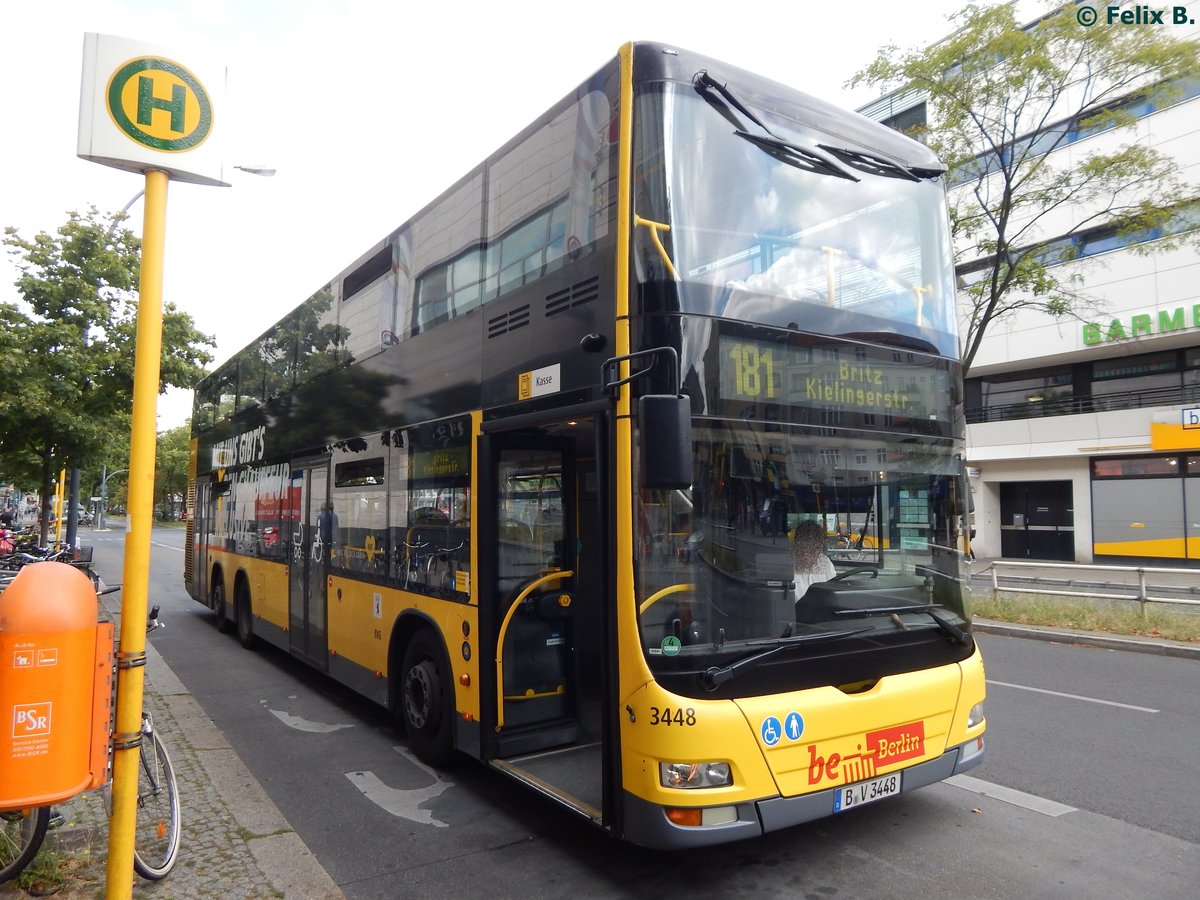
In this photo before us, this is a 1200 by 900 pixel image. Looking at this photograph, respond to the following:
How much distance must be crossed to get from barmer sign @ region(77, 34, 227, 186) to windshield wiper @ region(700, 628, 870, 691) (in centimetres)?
312

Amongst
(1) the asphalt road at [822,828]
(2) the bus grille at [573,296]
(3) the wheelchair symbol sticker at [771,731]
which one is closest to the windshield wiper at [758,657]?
(3) the wheelchair symbol sticker at [771,731]

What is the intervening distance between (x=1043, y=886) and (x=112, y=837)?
4259 mm

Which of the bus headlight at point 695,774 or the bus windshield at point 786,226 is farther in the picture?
the bus windshield at point 786,226

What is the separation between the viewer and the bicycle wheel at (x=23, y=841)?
3.55m

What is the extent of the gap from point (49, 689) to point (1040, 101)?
1567cm

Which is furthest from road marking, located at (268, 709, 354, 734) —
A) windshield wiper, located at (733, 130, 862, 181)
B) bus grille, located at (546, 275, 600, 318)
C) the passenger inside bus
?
windshield wiper, located at (733, 130, 862, 181)

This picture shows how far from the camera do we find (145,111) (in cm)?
331

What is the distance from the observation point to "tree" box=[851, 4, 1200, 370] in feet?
40.9

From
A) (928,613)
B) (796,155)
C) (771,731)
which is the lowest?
(771,731)

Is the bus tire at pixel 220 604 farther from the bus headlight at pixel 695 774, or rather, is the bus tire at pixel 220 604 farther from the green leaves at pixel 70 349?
the bus headlight at pixel 695 774

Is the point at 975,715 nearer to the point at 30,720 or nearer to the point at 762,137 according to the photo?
the point at 762,137

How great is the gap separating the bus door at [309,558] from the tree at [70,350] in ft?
33.6

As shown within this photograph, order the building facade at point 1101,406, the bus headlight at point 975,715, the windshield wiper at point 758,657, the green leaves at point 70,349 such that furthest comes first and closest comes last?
the building facade at point 1101,406, the green leaves at point 70,349, the bus headlight at point 975,715, the windshield wiper at point 758,657

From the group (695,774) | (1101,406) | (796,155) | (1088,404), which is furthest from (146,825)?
(1088,404)
